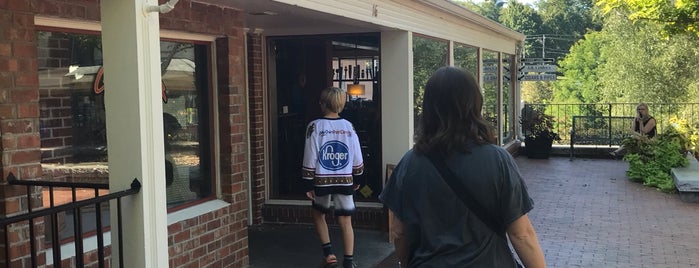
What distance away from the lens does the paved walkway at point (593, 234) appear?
21.3 ft

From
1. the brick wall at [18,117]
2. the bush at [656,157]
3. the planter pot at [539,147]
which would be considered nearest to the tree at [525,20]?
the planter pot at [539,147]

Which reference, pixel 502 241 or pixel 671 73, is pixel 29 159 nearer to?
pixel 502 241

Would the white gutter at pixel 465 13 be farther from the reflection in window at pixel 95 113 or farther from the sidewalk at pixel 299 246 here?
the reflection in window at pixel 95 113

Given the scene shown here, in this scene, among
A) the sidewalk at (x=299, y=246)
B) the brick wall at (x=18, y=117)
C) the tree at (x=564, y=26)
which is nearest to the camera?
the brick wall at (x=18, y=117)

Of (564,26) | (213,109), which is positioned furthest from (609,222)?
(564,26)

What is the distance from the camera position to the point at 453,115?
8.30 feet

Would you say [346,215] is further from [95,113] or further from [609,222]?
[609,222]

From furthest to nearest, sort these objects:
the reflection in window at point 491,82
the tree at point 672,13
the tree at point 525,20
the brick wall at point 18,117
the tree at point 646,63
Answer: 1. the tree at point 525,20
2. the tree at point 646,63
3. the tree at point 672,13
4. the reflection in window at point 491,82
5. the brick wall at point 18,117

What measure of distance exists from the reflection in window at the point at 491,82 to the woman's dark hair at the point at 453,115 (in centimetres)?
1003

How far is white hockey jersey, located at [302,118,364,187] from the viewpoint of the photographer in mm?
5691

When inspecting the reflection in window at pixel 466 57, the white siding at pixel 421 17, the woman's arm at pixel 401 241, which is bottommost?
the woman's arm at pixel 401 241

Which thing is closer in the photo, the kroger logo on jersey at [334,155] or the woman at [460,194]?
the woman at [460,194]

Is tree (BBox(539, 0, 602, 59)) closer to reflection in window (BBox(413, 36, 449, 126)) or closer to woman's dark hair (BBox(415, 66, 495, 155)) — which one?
reflection in window (BBox(413, 36, 449, 126))

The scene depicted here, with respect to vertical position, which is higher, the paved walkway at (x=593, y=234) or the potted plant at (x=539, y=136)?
the potted plant at (x=539, y=136)
